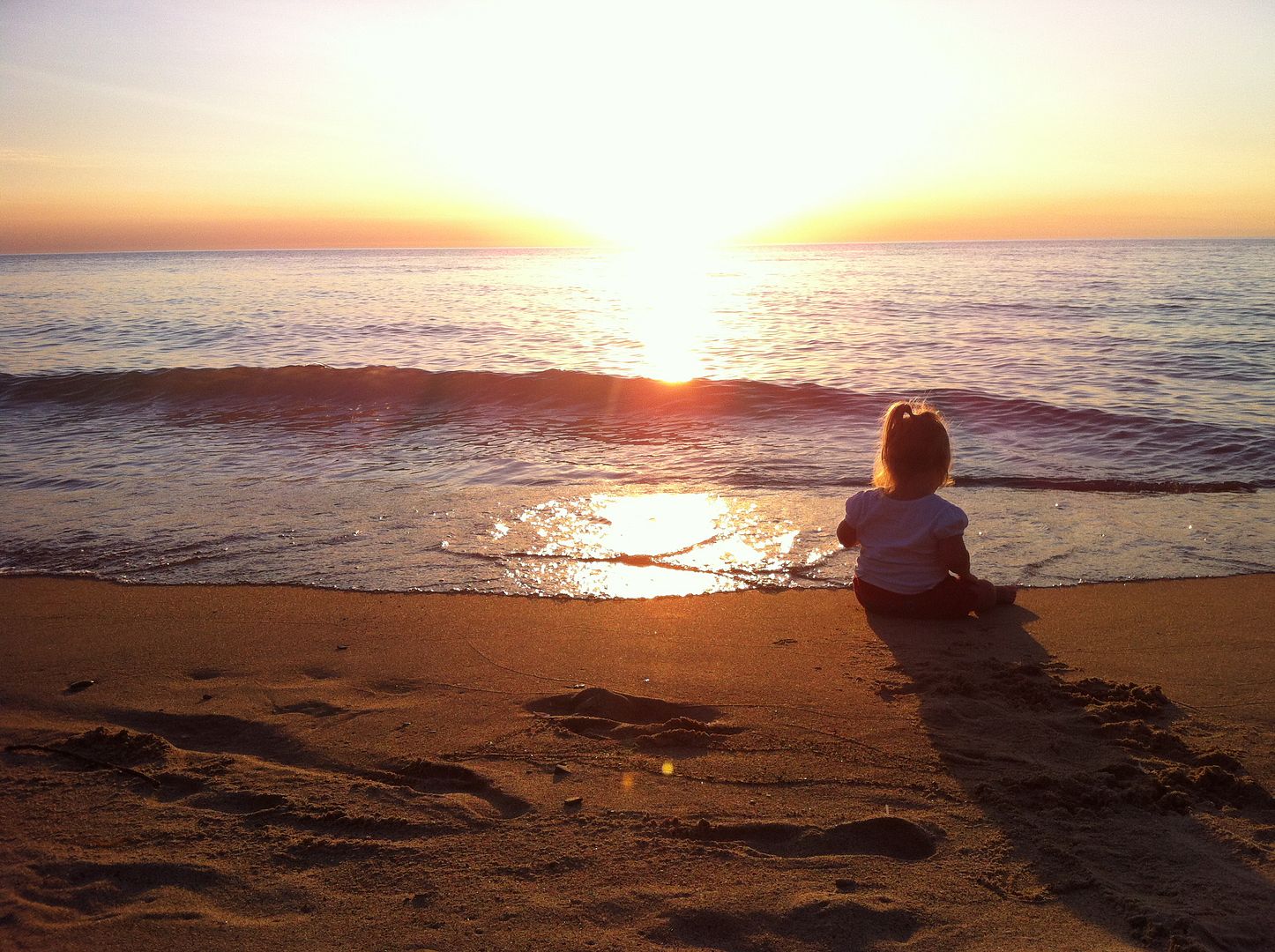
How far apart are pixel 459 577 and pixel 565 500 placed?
1.87 metres

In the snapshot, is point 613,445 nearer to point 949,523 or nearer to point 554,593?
point 554,593

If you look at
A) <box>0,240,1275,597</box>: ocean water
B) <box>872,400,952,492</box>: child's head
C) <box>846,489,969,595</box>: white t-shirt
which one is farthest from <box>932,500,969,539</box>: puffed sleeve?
<box>0,240,1275,597</box>: ocean water

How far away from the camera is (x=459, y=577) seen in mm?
5066

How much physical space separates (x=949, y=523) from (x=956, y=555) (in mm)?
165

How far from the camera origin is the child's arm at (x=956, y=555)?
14.2 ft

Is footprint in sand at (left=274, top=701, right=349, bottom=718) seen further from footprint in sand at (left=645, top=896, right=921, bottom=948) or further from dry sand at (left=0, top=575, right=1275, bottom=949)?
footprint in sand at (left=645, top=896, right=921, bottom=948)

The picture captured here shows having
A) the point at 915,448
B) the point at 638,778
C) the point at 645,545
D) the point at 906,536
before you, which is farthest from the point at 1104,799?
the point at 645,545

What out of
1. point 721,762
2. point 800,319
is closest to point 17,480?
point 721,762

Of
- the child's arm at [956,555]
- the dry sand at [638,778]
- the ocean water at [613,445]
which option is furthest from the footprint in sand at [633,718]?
the child's arm at [956,555]

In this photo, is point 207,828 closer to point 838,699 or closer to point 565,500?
point 838,699

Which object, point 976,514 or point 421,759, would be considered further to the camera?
point 976,514

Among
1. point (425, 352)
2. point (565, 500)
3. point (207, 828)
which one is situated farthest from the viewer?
point (425, 352)

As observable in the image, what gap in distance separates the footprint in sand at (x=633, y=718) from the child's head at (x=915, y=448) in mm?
1742

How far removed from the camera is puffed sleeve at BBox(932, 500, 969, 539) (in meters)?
4.34
